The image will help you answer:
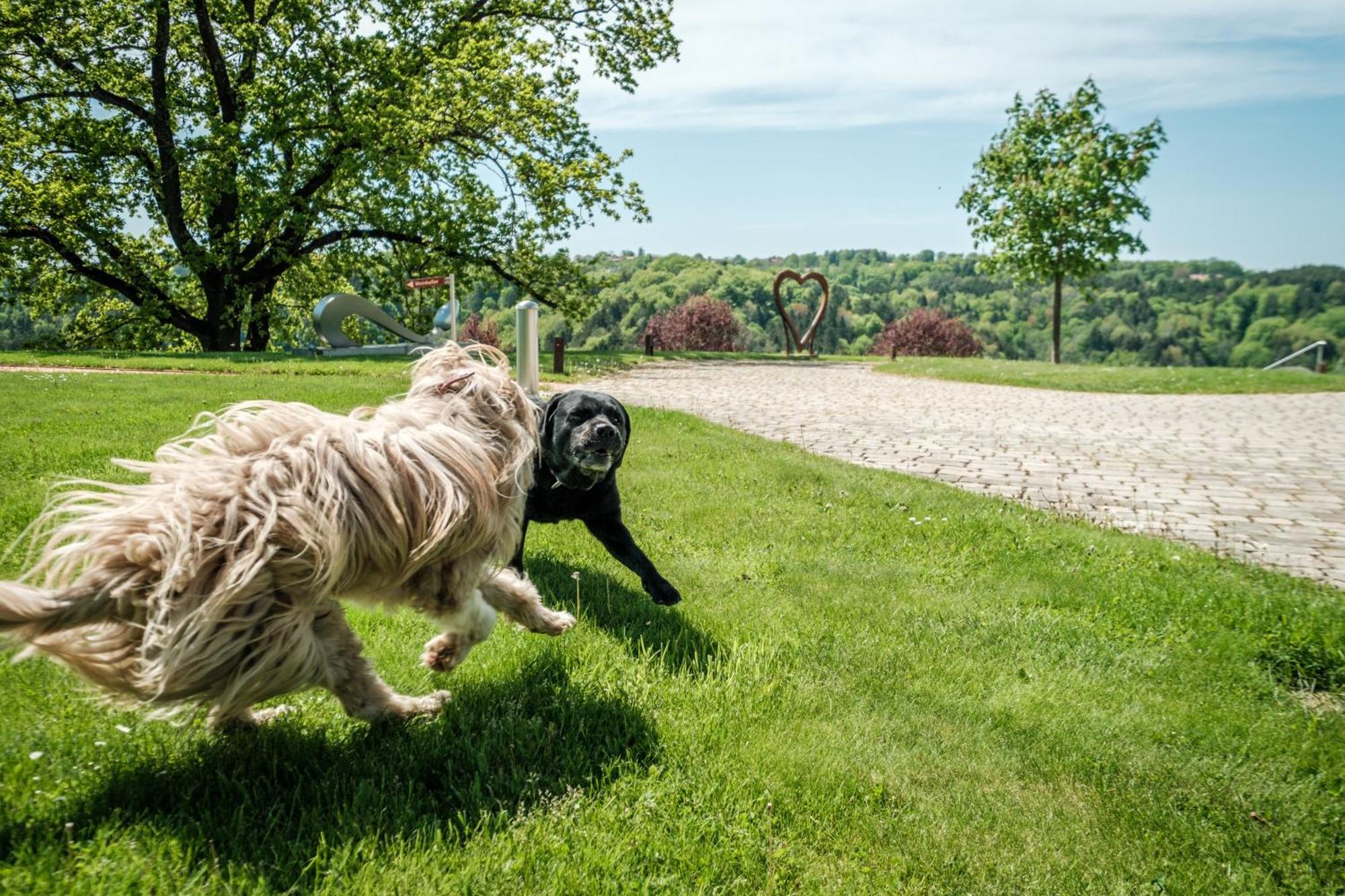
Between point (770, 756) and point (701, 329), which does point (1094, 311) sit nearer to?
point (701, 329)

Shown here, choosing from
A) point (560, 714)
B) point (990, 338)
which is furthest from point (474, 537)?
point (990, 338)

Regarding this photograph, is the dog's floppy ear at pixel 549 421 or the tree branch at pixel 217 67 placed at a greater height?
the tree branch at pixel 217 67

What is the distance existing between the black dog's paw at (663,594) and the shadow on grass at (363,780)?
89cm

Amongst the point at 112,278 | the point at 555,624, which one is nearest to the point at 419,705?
the point at 555,624

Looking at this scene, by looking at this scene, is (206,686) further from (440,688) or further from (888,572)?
(888,572)

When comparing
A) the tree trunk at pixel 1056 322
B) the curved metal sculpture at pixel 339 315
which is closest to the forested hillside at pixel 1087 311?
the tree trunk at pixel 1056 322

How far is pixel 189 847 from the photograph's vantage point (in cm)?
234

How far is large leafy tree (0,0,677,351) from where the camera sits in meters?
22.3

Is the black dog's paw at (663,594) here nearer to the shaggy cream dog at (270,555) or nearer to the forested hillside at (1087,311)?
the shaggy cream dog at (270,555)

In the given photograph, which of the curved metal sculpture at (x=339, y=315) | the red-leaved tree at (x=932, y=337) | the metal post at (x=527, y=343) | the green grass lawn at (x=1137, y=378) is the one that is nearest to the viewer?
the metal post at (x=527, y=343)

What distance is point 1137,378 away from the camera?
22.1 metres

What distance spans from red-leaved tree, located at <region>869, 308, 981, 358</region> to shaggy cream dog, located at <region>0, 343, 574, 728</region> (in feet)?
198

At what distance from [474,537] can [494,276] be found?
2389cm

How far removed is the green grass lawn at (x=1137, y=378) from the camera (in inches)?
784
